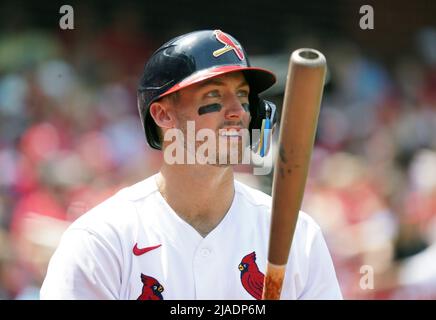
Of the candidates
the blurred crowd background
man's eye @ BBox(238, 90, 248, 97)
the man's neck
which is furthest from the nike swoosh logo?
the blurred crowd background

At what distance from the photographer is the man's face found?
7.80 ft

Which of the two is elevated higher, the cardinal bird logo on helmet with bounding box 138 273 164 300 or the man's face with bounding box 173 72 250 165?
the man's face with bounding box 173 72 250 165

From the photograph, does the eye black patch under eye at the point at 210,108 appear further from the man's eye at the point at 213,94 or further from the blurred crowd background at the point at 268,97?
the blurred crowd background at the point at 268,97

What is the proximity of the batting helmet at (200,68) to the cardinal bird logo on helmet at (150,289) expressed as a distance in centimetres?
55

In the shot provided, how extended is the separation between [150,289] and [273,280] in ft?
1.26

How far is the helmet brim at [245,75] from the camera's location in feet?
7.84

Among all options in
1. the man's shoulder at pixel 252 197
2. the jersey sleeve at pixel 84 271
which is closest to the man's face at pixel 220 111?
the man's shoulder at pixel 252 197

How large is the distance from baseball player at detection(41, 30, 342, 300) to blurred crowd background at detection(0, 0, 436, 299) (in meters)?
2.20

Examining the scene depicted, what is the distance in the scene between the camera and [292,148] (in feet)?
6.21

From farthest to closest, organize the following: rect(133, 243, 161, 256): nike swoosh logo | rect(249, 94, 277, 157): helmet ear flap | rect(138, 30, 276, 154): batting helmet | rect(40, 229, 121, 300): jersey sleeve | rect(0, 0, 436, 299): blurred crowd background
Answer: rect(0, 0, 436, 299): blurred crowd background → rect(249, 94, 277, 157): helmet ear flap → rect(138, 30, 276, 154): batting helmet → rect(133, 243, 161, 256): nike swoosh logo → rect(40, 229, 121, 300): jersey sleeve

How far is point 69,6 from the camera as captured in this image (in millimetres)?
6656

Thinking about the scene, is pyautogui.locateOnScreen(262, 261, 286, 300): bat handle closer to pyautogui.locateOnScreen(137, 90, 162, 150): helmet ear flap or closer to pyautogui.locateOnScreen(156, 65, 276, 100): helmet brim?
pyautogui.locateOnScreen(156, 65, 276, 100): helmet brim

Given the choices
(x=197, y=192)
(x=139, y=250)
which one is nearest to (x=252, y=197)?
(x=197, y=192)

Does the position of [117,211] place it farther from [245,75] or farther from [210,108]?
[245,75]
